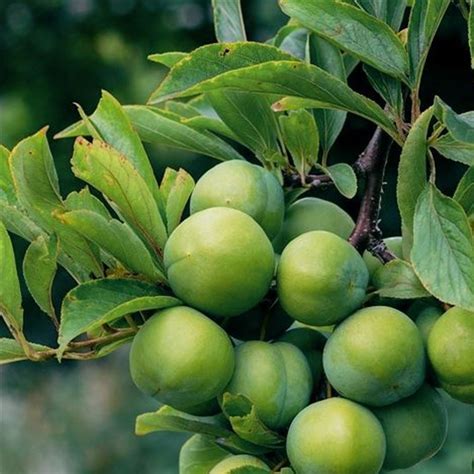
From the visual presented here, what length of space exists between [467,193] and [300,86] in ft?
0.42

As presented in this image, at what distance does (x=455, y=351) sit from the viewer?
2.06 feet

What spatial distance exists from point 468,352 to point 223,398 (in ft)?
0.48

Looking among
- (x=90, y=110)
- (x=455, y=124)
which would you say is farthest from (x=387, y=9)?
(x=90, y=110)

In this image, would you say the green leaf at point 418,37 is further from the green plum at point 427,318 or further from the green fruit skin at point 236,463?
the green fruit skin at point 236,463

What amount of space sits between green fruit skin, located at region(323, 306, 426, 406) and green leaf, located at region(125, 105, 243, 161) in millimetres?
191

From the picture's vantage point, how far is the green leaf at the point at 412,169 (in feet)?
2.06

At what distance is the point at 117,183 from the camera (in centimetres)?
64

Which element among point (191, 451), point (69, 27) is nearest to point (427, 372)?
point (191, 451)

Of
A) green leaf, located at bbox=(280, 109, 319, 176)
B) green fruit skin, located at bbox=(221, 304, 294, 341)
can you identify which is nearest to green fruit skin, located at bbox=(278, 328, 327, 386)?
green fruit skin, located at bbox=(221, 304, 294, 341)

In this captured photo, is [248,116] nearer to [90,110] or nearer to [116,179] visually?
[116,179]

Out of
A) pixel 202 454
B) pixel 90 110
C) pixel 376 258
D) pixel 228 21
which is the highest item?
pixel 228 21

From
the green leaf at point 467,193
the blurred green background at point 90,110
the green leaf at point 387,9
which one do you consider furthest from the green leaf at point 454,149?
the blurred green background at point 90,110

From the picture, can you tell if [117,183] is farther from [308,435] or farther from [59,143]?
[59,143]

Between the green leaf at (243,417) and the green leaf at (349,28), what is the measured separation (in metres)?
0.23
